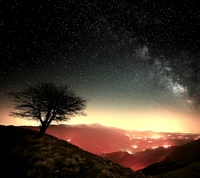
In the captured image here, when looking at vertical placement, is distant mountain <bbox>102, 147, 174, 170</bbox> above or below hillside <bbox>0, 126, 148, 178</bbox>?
below

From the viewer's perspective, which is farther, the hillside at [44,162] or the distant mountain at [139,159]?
the distant mountain at [139,159]

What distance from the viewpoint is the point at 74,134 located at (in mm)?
185000

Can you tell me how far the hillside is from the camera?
1461cm

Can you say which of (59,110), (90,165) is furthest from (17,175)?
(59,110)

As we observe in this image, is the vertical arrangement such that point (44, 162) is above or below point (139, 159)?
above

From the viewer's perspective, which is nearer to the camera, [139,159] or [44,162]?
[44,162]

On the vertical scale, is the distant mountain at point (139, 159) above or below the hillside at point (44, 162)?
below

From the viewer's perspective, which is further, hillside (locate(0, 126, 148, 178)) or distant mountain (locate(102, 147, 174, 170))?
distant mountain (locate(102, 147, 174, 170))

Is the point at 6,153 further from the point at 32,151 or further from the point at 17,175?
the point at 17,175

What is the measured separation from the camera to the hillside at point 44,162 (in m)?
14.6

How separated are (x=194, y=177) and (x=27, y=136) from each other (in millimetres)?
24936

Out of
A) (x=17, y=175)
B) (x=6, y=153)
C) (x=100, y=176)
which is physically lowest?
(x=100, y=176)

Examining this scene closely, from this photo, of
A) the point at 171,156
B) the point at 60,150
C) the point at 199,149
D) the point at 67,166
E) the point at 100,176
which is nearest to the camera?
the point at 100,176

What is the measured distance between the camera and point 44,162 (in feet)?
55.7
